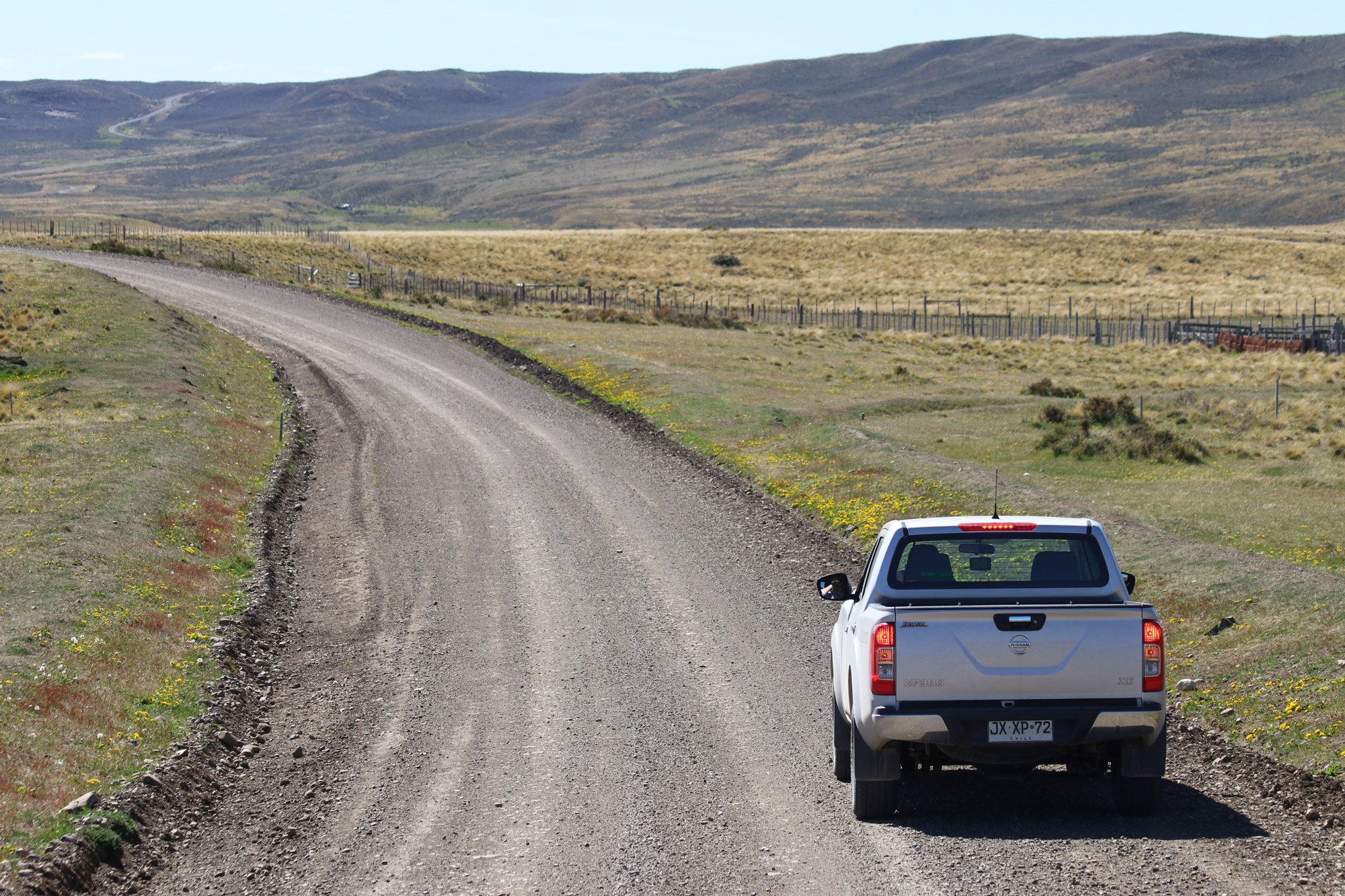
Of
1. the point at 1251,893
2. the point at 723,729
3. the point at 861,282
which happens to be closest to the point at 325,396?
the point at 723,729

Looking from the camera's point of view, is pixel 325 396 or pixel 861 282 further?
pixel 861 282

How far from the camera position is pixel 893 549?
29.0 ft

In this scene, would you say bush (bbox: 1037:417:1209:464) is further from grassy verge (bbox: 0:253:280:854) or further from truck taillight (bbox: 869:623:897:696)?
truck taillight (bbox: 869:623:897:696)

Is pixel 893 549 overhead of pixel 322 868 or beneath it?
overhead

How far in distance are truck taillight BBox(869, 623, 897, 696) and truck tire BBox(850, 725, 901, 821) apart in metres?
0.54

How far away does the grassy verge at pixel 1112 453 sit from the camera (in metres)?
12.3

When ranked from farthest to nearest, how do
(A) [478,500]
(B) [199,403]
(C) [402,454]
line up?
1. (B) [199,403]
2. (C) [402,454]
3. (A) [478,500]

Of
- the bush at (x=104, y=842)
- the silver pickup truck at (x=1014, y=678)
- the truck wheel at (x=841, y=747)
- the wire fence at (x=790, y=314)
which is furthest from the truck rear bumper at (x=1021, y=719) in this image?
the wire fence at (x=790, y=314)

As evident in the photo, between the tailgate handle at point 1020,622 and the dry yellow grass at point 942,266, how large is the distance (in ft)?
249

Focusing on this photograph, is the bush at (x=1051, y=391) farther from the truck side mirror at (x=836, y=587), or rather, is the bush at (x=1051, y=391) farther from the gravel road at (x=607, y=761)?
the truck side mirror at (x=836, y=587)

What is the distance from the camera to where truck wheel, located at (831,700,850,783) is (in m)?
9.53

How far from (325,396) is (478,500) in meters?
14.2

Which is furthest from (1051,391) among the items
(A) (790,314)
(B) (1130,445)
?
(A) (790,314)

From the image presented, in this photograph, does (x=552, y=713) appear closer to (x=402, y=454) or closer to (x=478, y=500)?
(x=478, y=500)
